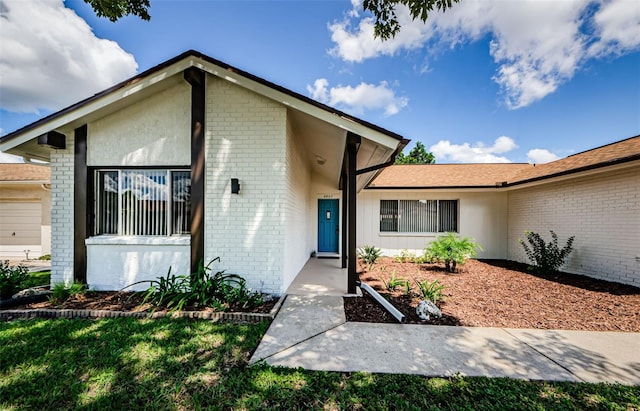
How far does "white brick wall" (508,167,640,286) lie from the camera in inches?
240

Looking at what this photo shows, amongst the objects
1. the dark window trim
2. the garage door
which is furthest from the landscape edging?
the garage door

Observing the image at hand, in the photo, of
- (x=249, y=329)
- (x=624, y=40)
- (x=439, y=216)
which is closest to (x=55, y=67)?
(x=249, y=329)

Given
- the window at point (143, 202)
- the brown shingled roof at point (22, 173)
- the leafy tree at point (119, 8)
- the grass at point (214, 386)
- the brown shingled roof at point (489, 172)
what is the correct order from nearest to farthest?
the grass at point (214, 386), the leafy tree at point (119, 8), the window at point (143, 202), the brown shingled roof at point (489, 172), the brown shingled roof at point (22, 173)

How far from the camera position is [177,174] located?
5297mm

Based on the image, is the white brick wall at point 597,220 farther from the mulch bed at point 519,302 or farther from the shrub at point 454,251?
the shrub at point 454,251

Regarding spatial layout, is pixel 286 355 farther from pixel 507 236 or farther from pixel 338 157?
pixel 507 236

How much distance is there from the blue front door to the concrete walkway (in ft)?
22.8

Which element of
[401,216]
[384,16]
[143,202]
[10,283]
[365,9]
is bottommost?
[10,283]

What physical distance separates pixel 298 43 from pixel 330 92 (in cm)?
1095

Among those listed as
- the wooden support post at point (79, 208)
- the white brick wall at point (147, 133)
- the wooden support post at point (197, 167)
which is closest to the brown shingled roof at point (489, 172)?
the wooden support post at point (197, 167)

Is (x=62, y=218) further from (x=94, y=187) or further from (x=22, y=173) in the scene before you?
(x=22, y=173)

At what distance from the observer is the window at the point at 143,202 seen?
5266 mm

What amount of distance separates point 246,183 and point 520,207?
34.3ft

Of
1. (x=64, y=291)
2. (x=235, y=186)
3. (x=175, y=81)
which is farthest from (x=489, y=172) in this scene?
(x=64, y=291)
